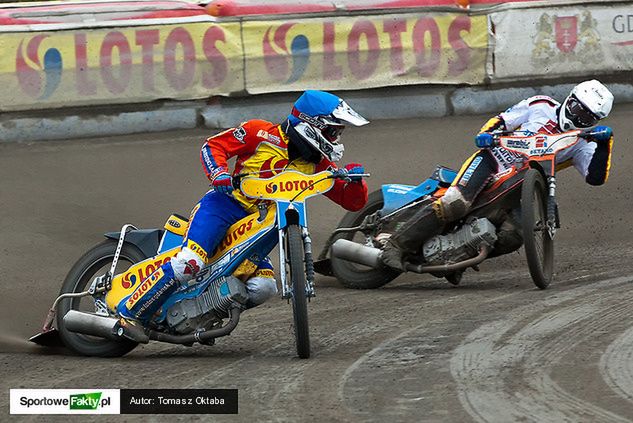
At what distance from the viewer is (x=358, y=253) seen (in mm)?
9984

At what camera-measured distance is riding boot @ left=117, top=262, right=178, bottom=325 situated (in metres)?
7.68

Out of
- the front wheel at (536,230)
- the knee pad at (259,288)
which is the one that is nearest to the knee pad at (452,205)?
the front wheel at (536,230)

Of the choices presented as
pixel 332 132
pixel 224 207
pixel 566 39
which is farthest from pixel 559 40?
pixel 224 207

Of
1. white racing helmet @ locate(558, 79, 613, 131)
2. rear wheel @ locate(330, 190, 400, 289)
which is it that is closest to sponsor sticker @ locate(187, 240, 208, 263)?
rear wheel @ locate(330, 190, 400, 289)

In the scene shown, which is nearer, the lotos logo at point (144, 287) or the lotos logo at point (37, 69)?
the lotos logo at point (144, 287)

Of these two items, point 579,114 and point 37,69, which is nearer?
point 579,114

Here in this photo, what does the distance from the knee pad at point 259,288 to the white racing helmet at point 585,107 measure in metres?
3.37

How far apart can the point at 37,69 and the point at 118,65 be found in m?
0.89

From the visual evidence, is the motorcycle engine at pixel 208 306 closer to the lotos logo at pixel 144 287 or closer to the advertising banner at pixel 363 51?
the lotos logo at pixel 144 287

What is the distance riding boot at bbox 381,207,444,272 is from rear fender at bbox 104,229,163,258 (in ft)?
7.92

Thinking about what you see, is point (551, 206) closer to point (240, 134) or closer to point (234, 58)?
point (240, 134)

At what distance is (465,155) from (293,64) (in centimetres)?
227

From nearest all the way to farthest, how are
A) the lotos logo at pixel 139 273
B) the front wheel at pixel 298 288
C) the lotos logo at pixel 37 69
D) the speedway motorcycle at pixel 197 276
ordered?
the front wheel at pixel 298 288 → the speedway motorcycle at pixel 197 276 → the lotos logo at pixel 139 273 → the lotos logo at pixel 37 69

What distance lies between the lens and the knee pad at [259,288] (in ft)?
25.3
